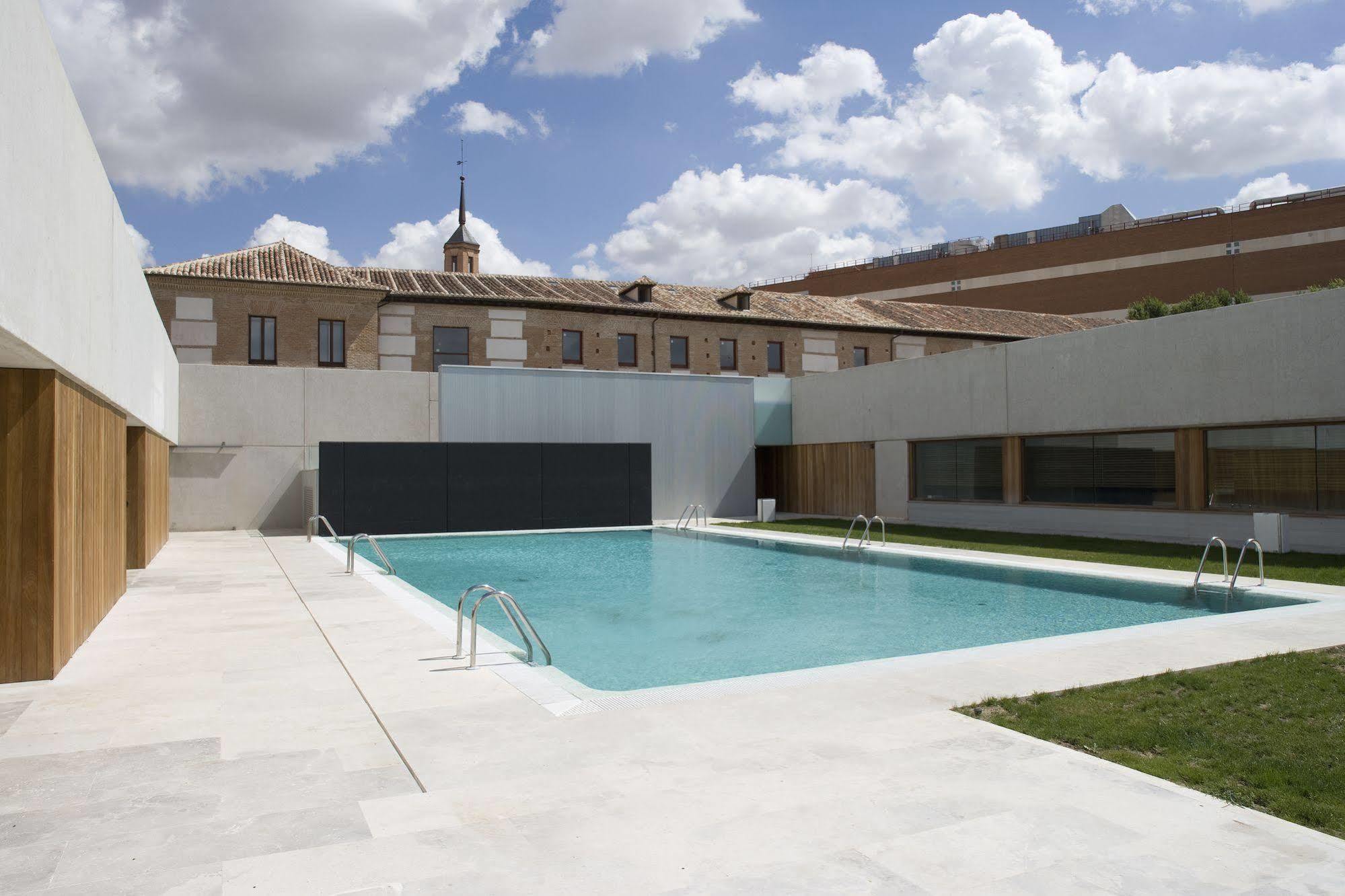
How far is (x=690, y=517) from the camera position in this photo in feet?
78.8

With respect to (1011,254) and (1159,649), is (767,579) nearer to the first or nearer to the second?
(1159,649)

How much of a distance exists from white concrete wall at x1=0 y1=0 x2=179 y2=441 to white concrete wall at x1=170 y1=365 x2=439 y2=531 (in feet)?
40.0

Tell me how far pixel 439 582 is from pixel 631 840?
1012 cm

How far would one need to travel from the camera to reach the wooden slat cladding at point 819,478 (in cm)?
2359

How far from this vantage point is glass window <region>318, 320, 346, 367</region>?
1051 inches

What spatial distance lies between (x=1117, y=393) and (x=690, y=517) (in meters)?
10.8

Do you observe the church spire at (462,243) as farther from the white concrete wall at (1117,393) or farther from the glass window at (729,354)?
the white concrete wall at (1117,393)

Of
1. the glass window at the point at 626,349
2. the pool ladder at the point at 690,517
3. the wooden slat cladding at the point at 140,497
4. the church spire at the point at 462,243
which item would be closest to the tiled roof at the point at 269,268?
the glass window at the point at 626,349

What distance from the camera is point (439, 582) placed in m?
13.3

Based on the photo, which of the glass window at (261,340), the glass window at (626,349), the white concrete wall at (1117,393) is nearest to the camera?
the white concrete wall at (1117,393)

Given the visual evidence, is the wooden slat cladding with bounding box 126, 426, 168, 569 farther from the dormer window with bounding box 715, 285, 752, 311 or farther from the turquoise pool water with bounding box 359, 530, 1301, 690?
the dormer window with bounding box 715, 285, 752, 311

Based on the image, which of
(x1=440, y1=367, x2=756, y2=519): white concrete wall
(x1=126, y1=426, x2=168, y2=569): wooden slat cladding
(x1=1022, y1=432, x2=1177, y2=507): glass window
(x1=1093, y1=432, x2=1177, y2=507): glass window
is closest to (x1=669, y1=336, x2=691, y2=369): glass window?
(x1=440, y1=367, x2=756, y2=519): white concrete wall

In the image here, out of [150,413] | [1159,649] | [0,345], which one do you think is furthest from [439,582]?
[1159,649]

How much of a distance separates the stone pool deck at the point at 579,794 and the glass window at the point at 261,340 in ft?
67.9
